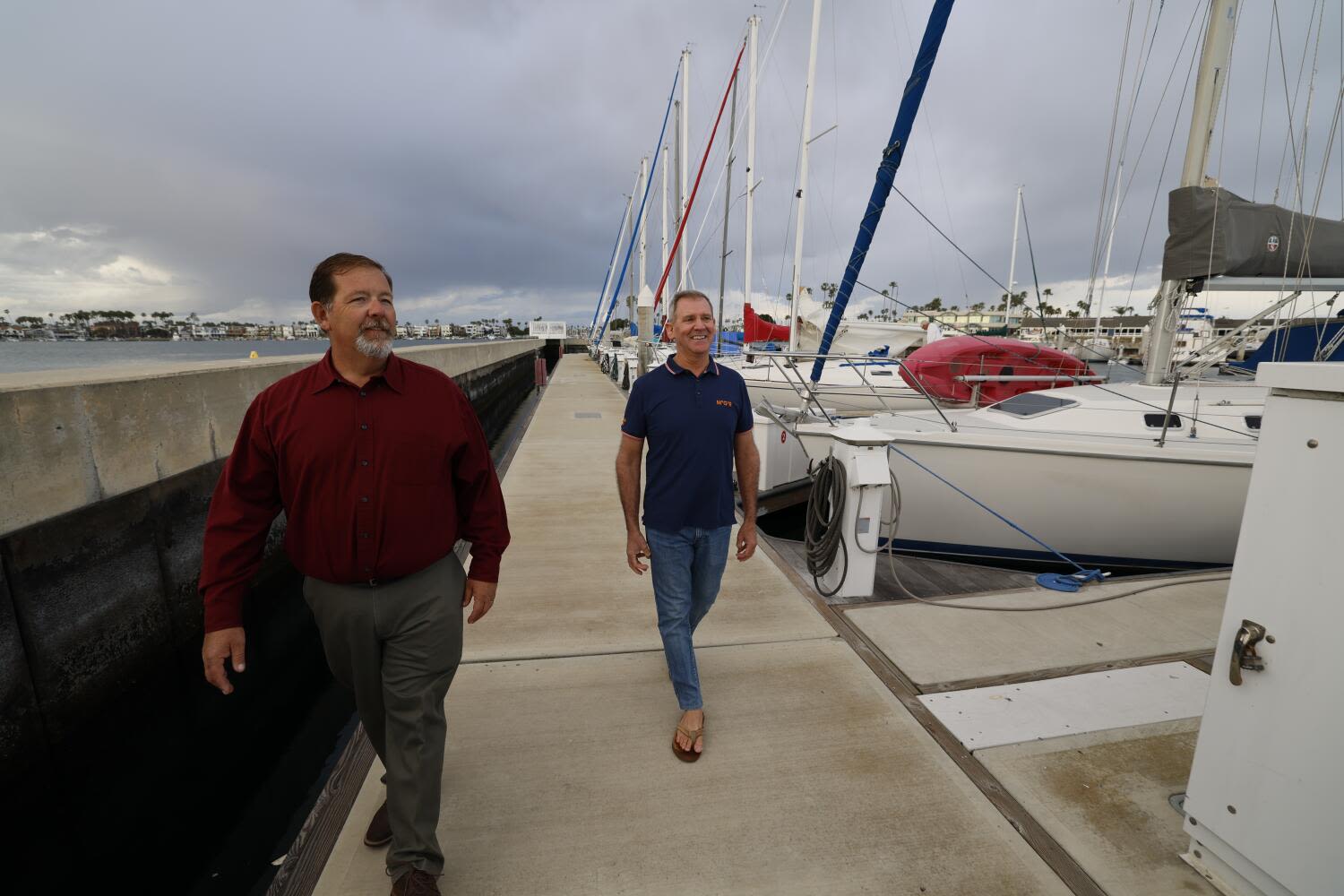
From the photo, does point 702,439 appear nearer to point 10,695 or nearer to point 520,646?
point 520,646

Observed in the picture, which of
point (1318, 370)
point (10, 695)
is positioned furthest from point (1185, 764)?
point (10, 695)

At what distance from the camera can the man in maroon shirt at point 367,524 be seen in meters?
1.68

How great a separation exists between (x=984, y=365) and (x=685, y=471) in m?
8.73

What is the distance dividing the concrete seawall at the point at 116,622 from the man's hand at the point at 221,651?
223 cm

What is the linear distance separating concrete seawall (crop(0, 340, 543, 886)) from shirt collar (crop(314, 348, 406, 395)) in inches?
98.8

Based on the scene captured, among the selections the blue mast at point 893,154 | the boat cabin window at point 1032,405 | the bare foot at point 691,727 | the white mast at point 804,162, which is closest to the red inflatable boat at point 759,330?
the white mast at point 804,162

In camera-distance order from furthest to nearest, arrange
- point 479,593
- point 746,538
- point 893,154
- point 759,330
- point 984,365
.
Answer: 1. point 759,330
2. point 984,365
3. point 893,154
4. point 746,538
5. point 479,593

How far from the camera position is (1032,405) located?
6.16 m

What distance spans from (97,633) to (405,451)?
333 cm

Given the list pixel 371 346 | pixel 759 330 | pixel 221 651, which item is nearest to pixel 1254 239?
pixel 371 346

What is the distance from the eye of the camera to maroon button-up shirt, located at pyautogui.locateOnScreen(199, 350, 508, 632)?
1.68 m

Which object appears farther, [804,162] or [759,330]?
[759,330]

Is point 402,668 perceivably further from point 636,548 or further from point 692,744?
point 692,744

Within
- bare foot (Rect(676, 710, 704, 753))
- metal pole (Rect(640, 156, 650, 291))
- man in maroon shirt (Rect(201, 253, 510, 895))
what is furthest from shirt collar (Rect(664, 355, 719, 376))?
metal pole (Rect(640, 156, 650, 291))
